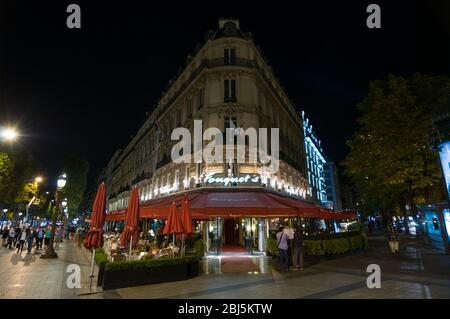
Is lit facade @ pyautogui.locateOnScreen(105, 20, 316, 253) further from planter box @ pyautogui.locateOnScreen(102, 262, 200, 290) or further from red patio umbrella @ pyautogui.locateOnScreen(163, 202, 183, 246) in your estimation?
planter box @ pyautogui.locateOnScreen(102, 262, 200, 290)

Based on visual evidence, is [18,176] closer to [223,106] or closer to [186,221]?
[223,106]

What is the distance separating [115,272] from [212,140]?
13.2 m

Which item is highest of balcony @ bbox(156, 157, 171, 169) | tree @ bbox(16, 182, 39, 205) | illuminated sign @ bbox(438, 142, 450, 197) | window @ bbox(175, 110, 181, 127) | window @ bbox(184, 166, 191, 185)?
window @ bbox(175, 110, 181, 127)

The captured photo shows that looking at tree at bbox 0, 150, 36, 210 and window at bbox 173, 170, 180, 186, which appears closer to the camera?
window at bbox 173, 170, 180, 186

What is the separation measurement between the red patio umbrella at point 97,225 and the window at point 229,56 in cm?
1647

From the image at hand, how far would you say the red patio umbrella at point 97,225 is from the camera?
922cm

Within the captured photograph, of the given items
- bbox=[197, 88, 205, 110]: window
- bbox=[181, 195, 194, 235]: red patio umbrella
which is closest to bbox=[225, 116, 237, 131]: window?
bbox=[197, 88, 205, 110]: window

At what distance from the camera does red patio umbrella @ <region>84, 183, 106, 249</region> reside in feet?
30.2

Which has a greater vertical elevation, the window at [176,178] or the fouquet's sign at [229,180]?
the window at [176,178]

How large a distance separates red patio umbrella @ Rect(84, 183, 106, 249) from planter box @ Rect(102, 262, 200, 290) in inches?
38.5

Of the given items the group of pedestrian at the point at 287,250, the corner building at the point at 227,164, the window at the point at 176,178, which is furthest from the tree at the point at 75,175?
the group of pedestrian at the point at 287,250

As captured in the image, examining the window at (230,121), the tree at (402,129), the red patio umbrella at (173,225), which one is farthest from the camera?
the window at (230,121)

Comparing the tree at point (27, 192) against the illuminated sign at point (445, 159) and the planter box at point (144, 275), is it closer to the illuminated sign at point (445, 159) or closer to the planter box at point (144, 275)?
the planter box at point (144, 275)
